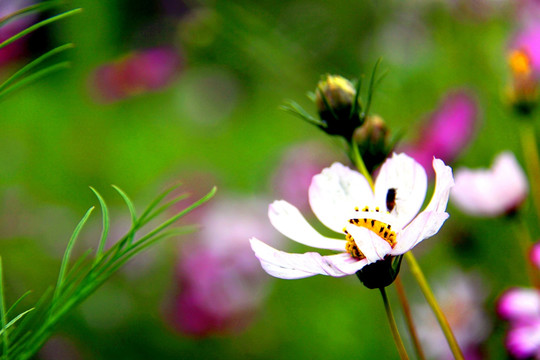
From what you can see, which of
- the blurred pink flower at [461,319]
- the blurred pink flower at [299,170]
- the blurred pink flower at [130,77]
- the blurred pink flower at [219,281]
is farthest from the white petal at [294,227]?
the blurred pink flower at [130,77]

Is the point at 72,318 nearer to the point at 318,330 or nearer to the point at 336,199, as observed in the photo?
the point at 318,330

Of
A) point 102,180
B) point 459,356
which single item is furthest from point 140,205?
point 459,356

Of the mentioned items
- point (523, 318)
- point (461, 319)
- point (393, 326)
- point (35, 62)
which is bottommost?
point (461, 319)

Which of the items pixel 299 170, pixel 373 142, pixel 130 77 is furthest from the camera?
pixel 130 77

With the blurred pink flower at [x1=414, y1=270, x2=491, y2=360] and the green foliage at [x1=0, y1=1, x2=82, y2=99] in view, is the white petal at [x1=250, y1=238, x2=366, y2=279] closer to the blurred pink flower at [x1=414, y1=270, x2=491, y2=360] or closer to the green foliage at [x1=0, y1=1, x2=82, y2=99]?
the green foliage at [x1=0, y1=1, x2=82, y2=99]

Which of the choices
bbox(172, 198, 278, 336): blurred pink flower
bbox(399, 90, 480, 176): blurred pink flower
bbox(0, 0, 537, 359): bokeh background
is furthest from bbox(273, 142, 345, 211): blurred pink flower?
bbox(399, 90, 480, 176): blurred pink flower

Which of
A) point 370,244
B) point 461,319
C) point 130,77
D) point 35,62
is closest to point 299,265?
point 370,244

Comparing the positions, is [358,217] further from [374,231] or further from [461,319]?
[461,319]
